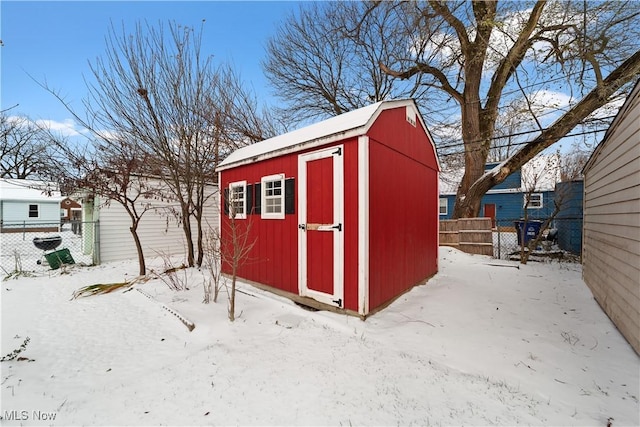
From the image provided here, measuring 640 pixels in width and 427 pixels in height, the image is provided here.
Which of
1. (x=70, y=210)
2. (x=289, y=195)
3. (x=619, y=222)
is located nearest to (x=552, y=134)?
(x=619, y=222)

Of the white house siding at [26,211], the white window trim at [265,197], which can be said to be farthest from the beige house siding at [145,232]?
the white house siding at [26,211]

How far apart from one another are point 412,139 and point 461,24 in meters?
7.44

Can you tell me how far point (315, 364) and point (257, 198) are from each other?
10.7ft

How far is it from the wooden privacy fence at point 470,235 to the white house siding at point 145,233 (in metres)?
7.85

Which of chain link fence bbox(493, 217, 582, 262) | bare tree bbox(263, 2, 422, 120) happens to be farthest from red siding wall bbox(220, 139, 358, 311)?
bare tree bbox(263, 2, 422, 120)

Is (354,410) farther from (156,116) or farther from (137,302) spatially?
(156,116)

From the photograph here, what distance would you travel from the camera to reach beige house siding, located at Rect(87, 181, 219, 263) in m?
8.24

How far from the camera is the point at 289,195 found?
14.6ft

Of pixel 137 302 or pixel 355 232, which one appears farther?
pixel 137 302

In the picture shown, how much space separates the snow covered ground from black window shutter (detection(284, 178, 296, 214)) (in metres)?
1.51

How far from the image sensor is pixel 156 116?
21.1 ft

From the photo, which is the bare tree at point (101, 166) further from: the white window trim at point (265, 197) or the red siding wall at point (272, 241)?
the white window trim at point (265, 197)

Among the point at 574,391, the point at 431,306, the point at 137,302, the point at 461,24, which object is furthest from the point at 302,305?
the point at 461,24

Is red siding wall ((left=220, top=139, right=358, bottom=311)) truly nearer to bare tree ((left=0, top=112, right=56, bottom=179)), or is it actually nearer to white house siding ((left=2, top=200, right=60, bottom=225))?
white house siding ((left=2, top=200, right=60, bottom=225))
